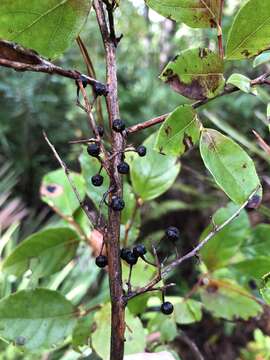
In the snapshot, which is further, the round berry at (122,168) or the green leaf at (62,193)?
the green leaf at (62,193)

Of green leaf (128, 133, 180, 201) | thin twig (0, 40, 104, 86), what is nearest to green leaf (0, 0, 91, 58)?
thin twig (0, 40, 104, 86)

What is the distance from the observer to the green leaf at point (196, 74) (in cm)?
34

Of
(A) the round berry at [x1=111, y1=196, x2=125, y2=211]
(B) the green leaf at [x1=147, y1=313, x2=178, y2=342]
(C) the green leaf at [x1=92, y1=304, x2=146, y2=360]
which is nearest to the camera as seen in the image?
(A) the round berry at [x1=111, y1=196, x2=125, y2=211]

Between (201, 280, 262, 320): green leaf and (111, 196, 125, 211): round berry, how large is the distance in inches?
11.6

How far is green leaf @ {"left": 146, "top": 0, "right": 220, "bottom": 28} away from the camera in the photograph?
1.14 ft

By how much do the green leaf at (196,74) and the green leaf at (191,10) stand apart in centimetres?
3

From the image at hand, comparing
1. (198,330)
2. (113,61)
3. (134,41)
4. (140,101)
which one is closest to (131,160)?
(113,61)

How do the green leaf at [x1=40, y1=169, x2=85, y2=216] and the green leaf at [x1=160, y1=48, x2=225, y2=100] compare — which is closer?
the green leaf at [x1=160, y1=48, x2=225, y2=100]

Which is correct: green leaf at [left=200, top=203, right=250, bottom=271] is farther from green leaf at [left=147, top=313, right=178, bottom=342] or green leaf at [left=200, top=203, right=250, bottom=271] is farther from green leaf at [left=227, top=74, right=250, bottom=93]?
green leaf at [left=227, top=74, right=250, bottom=93]

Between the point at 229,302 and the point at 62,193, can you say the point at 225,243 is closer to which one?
the point at 229,302

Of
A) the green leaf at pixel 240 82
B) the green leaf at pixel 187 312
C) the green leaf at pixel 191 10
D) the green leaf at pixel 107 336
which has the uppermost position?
the green leaf at pixel 191 10

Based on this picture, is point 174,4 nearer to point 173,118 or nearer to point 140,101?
point 173,118

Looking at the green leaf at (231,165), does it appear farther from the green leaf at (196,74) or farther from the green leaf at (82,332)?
the green leaf at (82,332)

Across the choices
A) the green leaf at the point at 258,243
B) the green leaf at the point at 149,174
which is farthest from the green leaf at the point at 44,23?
the green leaf at the point at 258,243
